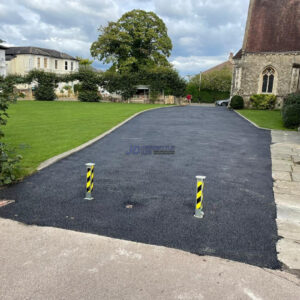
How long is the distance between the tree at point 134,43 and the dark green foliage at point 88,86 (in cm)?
629

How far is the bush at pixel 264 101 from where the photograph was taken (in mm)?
33781

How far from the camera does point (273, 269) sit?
4.14 m

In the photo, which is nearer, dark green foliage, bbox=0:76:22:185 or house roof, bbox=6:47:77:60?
dark green foliage, bbox=0:76:22:185

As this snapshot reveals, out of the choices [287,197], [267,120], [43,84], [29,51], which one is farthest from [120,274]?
[29,51]

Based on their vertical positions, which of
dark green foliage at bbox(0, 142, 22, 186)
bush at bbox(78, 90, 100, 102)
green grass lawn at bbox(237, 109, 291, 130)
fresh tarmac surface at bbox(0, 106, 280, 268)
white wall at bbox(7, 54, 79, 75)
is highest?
white wall at bbox(7, 54, 79, 75)

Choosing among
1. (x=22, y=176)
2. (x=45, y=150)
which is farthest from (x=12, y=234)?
(x=45, y=150)

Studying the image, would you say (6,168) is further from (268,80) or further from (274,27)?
(274,27)

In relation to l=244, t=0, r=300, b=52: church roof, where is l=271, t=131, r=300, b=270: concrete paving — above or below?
below

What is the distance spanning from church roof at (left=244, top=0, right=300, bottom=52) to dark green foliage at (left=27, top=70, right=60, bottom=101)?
2795 cm

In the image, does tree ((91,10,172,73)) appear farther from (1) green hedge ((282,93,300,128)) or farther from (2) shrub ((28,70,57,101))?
(1) green hedge ((282,93,300,128))

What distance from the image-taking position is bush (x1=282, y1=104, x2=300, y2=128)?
17.8 metres

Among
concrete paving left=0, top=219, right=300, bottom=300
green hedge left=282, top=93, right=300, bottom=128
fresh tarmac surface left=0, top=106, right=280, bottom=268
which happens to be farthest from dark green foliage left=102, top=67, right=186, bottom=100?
concrete paving left=0, top=219, right=300, bottom=300

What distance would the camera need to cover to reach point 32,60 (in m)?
56.9

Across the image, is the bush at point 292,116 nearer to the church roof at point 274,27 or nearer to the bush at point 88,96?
the church roof at point 274,27
